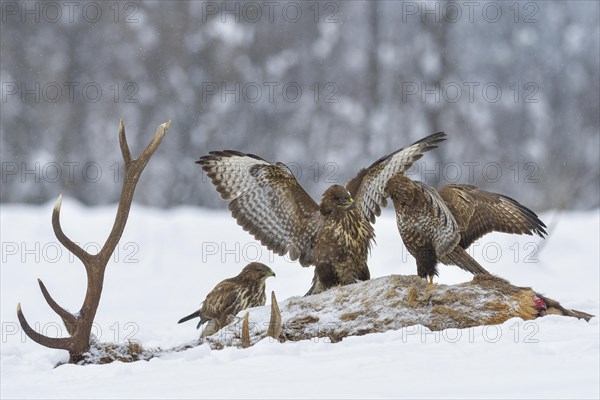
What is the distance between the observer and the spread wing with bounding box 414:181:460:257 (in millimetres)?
5430

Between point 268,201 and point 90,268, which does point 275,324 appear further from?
point 268,201

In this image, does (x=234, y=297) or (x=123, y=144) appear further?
(x=234, y=297)

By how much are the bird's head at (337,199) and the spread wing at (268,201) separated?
266 millimetres

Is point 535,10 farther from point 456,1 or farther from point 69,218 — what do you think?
point 69,218

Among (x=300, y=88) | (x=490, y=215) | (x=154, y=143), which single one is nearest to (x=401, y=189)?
(x=490, y=215)

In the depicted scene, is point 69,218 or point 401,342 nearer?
point 401,342

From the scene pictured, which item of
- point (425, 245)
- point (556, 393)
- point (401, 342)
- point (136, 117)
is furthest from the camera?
point (136, 117)

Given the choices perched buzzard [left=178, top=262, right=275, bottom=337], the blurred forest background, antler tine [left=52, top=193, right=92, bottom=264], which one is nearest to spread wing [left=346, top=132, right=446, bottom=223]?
perched buzzard [left=178, top=262, right=275, bottom=337]

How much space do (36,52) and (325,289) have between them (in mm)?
14095

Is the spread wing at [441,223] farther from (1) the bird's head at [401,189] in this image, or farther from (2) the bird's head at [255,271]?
(2) the bird's head at [255,271]

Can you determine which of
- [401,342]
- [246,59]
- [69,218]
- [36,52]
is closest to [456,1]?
[246,59]

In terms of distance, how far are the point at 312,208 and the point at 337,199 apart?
39cm

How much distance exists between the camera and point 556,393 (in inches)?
130

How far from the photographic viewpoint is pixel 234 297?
6137mm
